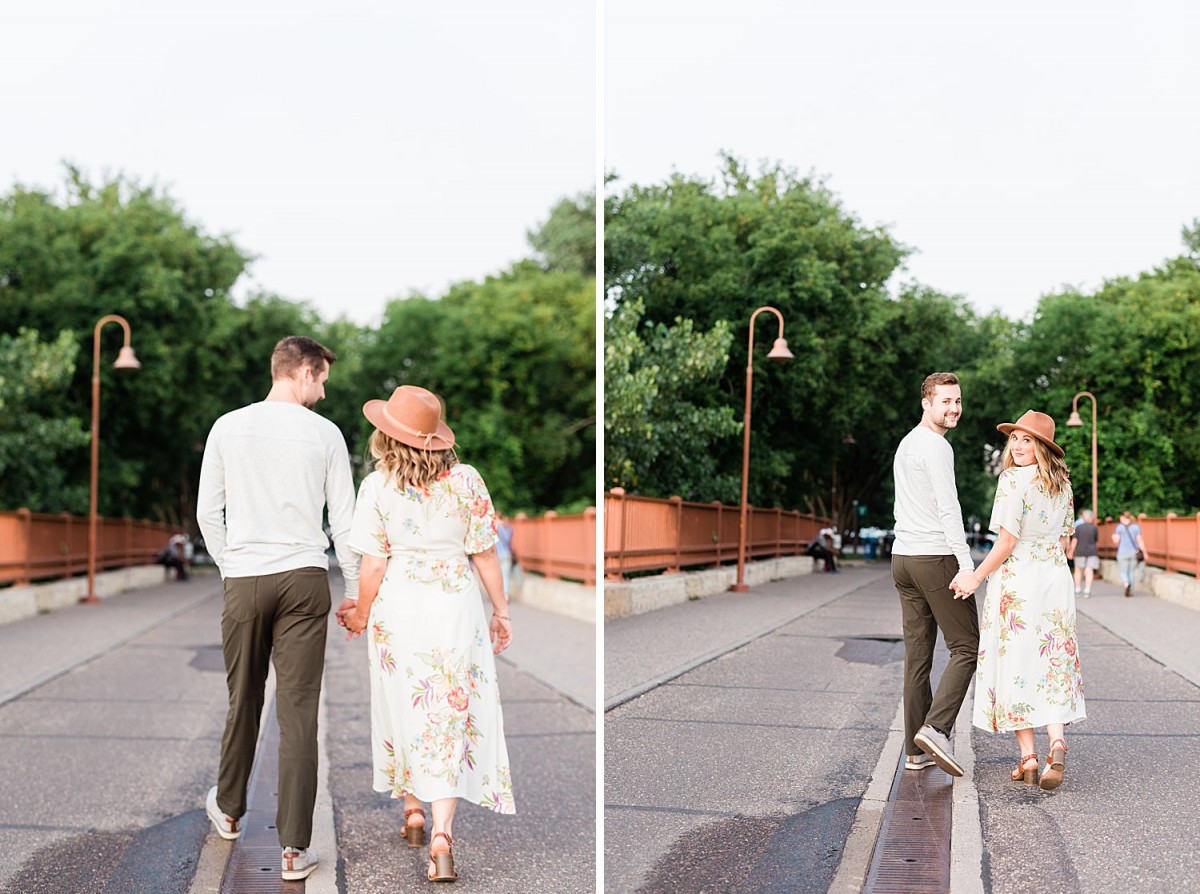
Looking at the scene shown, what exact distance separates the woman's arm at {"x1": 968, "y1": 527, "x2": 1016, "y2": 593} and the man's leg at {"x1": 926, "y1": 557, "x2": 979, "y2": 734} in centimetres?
9

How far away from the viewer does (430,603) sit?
4.64 meters

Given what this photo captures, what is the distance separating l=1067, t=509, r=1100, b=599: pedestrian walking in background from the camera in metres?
3.77

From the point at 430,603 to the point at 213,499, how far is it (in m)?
0.92

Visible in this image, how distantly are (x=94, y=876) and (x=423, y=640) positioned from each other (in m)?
1.46

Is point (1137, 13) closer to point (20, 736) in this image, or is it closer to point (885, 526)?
point (885, 526)

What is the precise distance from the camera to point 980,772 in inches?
151

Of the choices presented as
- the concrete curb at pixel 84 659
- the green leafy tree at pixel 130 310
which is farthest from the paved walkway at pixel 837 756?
the green leafy tree at pixel 130 310

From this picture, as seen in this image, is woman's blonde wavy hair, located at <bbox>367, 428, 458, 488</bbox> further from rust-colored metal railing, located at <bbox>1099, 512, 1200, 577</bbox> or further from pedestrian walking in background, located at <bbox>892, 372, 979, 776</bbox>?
rust-colored metal railing, located at <bbox>1099, 512, 1200, 577</bbox>

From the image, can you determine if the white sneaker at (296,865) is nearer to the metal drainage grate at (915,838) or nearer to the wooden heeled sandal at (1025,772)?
the metal drainage grate at (915,838)

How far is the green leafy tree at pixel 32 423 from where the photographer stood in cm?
2475

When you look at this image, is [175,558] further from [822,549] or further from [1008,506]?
[1008,506]

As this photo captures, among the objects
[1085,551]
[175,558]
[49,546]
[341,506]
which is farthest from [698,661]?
[175,558]

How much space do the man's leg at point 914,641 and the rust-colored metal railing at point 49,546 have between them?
54.9 feet

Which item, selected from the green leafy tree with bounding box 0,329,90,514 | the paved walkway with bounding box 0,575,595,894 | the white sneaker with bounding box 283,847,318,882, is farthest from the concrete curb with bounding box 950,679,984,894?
the green leafy tree with bounding box 0,329,90,514
